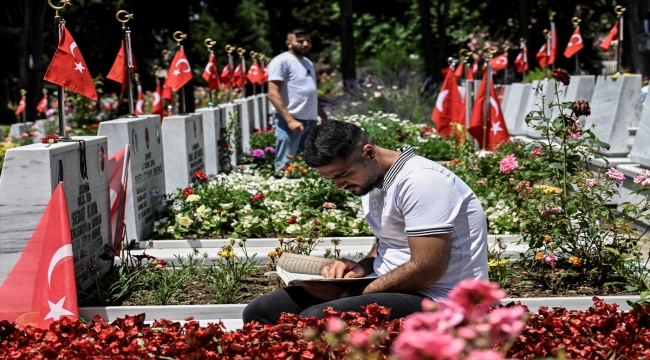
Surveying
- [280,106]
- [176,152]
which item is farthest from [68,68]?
[280,106]

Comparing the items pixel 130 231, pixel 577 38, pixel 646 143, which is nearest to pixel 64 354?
pixel 130 231

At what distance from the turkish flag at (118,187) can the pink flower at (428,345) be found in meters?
5.04

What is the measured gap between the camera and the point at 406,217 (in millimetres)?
3717

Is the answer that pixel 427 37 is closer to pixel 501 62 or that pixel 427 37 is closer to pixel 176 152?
pixel 501 62

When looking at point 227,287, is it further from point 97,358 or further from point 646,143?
point 646,143

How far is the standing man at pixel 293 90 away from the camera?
10.1 metres

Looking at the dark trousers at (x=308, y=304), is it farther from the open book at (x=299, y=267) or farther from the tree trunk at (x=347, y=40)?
the tree trunk at (x=347, y=40)

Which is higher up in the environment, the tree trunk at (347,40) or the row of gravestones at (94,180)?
the tree trunk at (347,40)

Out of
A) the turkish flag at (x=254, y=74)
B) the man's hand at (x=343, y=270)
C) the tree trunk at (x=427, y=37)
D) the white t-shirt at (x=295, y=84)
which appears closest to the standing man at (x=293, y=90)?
the white t-shirt at (x=295, y=84)

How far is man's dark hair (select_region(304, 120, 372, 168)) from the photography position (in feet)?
12.3

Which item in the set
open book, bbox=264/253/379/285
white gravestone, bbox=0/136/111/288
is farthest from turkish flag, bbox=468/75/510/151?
open book, bbox=264/253/379/285

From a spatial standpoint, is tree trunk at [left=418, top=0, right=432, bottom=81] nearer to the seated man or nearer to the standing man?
the standing man

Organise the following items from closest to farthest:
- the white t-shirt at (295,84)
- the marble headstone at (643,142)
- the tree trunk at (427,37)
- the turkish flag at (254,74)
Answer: the marble headstone at (643,142)
the white t-shirt at (295,84)
the turkish flag at (254,74)
the tree trunk at (427,37)

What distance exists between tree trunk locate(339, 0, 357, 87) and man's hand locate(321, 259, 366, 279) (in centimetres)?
2168
